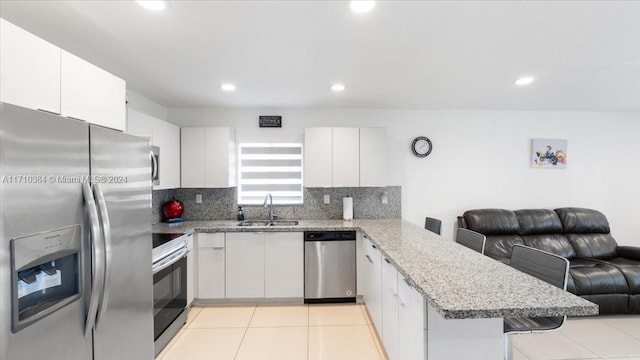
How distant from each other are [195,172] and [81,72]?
2017 mm

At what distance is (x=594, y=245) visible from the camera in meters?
3.52

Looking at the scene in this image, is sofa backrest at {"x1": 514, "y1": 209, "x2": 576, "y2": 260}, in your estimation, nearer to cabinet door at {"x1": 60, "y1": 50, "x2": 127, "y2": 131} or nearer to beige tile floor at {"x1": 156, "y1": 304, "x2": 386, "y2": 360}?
beige tile floor at {"x1": 156, "y1": 304, "x2": 386, "y2": 360}

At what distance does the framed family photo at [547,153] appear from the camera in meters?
3.92

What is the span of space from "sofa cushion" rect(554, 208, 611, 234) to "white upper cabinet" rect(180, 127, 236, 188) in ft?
14.3

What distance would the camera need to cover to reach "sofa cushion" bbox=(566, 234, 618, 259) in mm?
3475

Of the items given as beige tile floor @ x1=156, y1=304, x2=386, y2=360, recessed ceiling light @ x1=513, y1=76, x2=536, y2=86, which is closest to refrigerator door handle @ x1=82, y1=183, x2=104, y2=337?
beige tile floor @ x1=156, y1=304, x2=386, y2=360

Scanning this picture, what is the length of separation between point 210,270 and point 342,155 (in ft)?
6.59

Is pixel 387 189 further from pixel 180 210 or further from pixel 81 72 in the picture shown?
pixel 81 72

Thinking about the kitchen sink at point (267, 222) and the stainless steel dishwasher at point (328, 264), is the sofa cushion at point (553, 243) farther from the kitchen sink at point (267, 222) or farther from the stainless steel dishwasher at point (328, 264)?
the kitchen sink at point (267, 222)

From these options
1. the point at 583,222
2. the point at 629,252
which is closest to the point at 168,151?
the point at 583,222

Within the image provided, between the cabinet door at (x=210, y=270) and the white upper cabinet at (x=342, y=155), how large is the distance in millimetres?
1266

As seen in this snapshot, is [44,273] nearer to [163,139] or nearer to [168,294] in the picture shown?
[168,294]

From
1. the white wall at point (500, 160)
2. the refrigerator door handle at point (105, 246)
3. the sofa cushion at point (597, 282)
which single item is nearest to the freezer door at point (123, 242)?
the refrigerator door handle at point (105, 246)

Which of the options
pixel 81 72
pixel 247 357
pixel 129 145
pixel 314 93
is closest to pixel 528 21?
pixel 314 93
